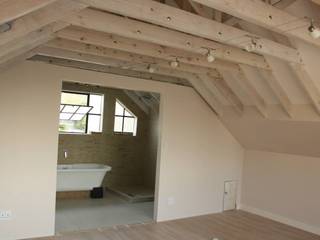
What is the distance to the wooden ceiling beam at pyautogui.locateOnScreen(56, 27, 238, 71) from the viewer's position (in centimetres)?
330

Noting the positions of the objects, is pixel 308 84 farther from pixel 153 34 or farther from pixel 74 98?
pixel 74 98

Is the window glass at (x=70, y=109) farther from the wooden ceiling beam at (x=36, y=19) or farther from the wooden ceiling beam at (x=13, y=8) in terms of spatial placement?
the wooden ceiling beam at (x=13, y=8)

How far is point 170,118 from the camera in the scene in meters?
5.44

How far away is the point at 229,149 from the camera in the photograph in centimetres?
627

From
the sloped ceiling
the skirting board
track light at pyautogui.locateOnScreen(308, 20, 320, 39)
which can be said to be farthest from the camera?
the skirting board

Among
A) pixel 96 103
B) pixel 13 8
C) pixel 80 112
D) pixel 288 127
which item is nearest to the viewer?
pixel 13 8

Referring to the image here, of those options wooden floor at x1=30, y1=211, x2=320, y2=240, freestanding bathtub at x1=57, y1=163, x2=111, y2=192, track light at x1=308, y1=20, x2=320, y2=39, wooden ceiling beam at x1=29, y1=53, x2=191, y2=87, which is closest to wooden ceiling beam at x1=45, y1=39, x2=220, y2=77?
wooden ceiling beam at x1=29, y1=53, x2=191, y2=87

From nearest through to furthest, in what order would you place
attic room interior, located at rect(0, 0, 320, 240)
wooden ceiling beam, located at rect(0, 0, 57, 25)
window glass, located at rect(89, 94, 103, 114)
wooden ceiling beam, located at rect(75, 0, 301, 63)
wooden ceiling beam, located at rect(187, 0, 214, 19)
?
wooden ceiling beam, located at rect(0, 0, 57, 25) < wooden ceiling beam, located at rect(75, 0, 301, 63) < attic room interior, located at rect(0, 0, 320, 240) < wooden ceiling beam, located at rect(187, 0, 214, 19) < window glass, located at rect(89, 94, 103, 114)

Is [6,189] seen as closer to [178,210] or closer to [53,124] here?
[53,124]

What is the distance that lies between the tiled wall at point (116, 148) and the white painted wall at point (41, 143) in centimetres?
238

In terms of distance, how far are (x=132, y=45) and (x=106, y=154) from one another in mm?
4348

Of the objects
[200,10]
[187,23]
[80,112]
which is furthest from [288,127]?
[80,112]

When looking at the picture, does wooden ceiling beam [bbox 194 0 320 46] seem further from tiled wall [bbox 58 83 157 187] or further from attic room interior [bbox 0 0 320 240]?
tiled wall [bbox 58 83 157 187]

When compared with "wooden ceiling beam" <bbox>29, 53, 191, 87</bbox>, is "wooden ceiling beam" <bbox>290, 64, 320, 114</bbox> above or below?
below
